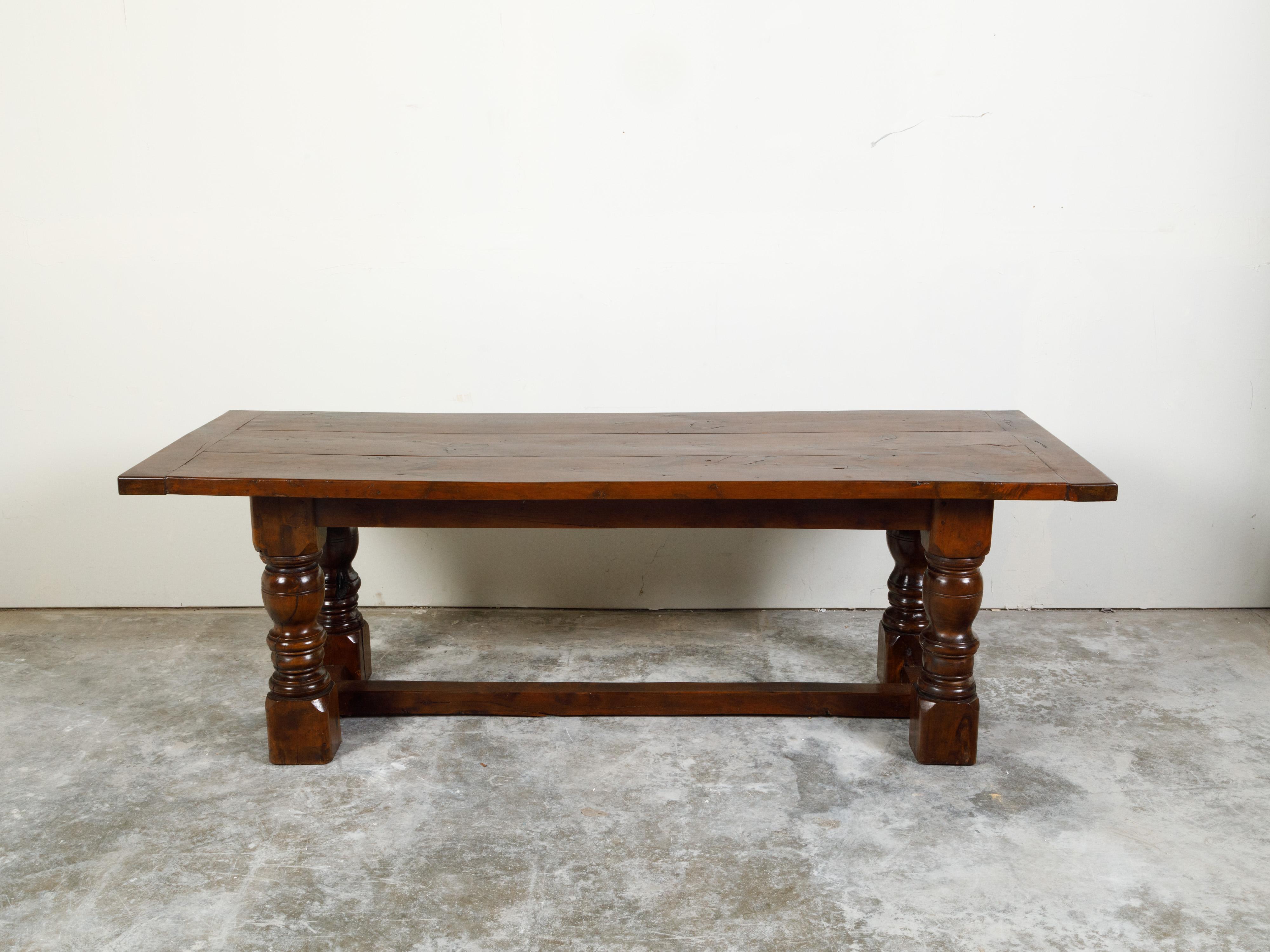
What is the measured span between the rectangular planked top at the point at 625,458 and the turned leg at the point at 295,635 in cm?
11

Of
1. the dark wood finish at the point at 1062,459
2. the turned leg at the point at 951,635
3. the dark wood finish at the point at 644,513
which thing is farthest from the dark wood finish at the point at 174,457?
the dark wood finish at the point at 1062,459

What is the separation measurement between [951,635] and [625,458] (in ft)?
2.96

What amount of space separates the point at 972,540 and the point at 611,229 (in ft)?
5.37

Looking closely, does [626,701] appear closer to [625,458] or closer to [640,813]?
[640,813]

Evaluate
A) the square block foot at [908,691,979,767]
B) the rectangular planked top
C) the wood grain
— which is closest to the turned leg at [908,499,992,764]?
the square block foot at [908,691,979,767]

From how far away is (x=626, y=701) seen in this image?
9.49 feet

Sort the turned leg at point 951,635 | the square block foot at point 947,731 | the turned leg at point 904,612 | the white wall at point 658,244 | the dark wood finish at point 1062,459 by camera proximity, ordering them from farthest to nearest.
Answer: the white wall at point 658,244
the turned leg at point 904,612
the square block foot at point 947,731
the turned leg at point 951,635
the dark wood finish at point 1062,459

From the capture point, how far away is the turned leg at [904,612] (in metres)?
2.99

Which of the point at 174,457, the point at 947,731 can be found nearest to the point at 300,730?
the point at 174,457

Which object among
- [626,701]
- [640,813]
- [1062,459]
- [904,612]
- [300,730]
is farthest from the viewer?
[904,612]

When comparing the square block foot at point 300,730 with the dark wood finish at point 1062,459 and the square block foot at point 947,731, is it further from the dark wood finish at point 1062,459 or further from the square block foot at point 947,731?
the dark wood finish at point 1062,459

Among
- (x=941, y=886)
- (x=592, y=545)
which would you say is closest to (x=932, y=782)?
(x=941, y=886)

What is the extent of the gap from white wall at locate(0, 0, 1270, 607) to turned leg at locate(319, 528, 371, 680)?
0.62 m

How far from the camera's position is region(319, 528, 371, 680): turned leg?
9.96 feet
